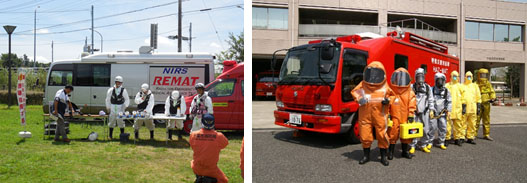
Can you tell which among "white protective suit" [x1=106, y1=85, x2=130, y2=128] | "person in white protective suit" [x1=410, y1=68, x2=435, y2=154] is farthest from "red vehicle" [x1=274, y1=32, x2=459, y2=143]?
"white protective suit" [x1=106, y1=85, x2=130, y2=128]

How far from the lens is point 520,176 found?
149 inches

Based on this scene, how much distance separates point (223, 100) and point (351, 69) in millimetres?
2698

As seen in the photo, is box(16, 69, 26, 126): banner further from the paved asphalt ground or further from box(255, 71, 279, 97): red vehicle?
box(255, 71, 279, 97): red vehicle

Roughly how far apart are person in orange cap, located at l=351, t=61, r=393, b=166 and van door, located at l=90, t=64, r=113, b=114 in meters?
6.99

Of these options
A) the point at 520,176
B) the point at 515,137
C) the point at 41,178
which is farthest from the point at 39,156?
the point at 515,137

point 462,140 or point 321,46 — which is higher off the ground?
point 321,46

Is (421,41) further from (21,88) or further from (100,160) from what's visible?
(21,88)

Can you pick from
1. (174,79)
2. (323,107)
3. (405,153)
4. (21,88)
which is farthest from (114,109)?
(405,153)

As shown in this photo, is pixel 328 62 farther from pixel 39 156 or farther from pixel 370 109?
pixel 39 156

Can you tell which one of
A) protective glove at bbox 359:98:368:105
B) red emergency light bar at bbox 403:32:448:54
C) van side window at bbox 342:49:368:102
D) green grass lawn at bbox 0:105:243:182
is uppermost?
red emergency light bar at bbox 403:32:448:54

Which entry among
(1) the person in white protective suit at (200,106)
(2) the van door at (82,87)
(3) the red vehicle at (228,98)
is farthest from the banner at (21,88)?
(1) the person in white protective suit at (200,106)

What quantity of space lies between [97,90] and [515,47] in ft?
73.5

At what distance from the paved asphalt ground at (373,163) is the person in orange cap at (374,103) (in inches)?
16.3

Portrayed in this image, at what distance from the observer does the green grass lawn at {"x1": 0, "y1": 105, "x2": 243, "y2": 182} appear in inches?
147
